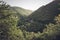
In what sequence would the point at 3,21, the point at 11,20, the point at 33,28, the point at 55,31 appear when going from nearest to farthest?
the point at 3,21, the point at 11,20, the point at 55,31, the point at 33,28

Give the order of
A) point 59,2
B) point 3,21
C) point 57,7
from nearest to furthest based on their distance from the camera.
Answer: point 3,21 < point 57,7 < point 59,2

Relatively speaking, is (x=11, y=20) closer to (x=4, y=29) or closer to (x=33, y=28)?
(x=4, y=29)

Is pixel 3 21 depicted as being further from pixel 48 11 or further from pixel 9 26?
pixel 48 11

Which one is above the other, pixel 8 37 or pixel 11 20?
pixel 11 20

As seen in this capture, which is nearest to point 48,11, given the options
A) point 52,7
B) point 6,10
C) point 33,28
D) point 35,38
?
point 52,7

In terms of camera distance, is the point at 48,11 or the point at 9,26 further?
the point at 48,11

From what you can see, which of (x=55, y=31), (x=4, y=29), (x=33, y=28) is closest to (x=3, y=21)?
(x=4, y=29)

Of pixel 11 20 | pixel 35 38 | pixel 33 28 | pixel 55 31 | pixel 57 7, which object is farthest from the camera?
pixel 57 7

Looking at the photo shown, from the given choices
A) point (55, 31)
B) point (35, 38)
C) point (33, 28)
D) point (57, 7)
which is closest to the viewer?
point (55, 31)

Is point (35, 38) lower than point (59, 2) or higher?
lower
